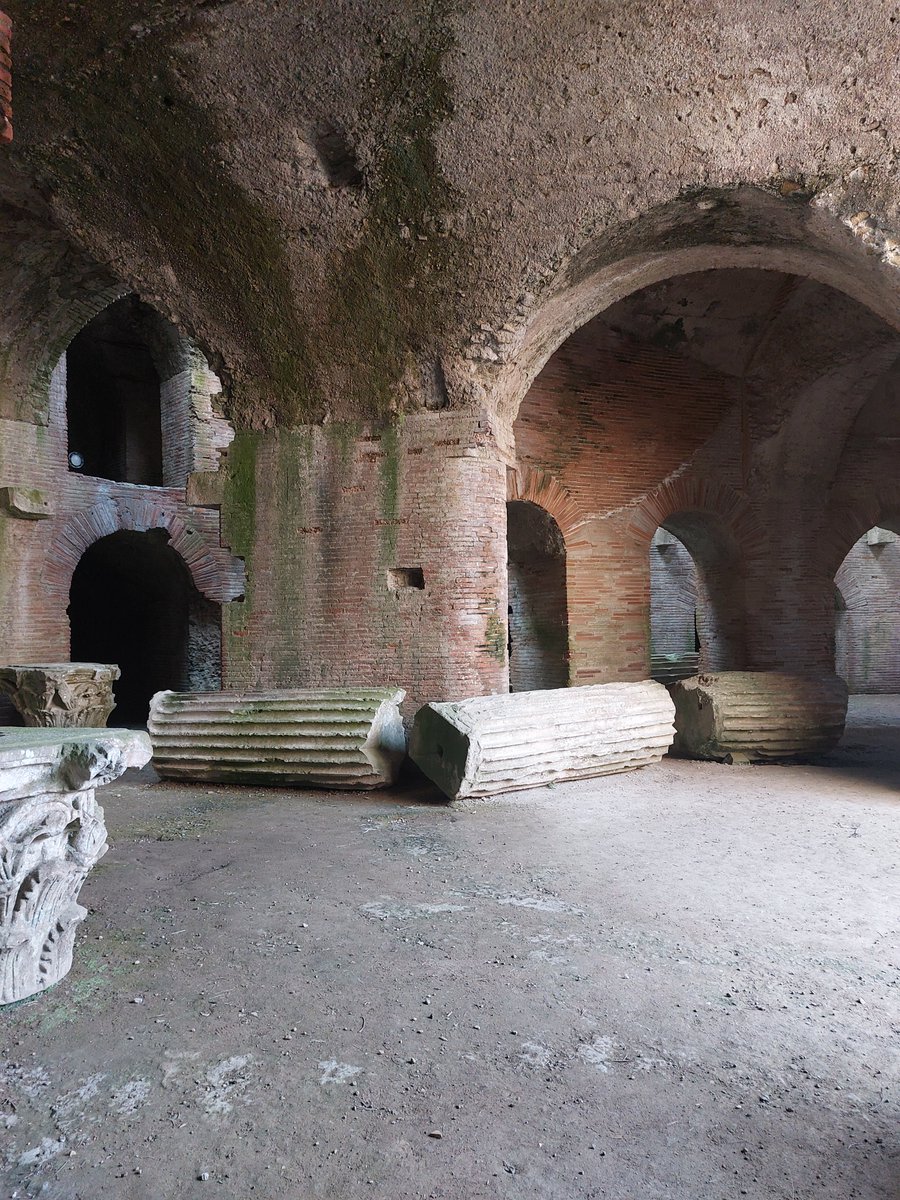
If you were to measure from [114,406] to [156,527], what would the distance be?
407 cm

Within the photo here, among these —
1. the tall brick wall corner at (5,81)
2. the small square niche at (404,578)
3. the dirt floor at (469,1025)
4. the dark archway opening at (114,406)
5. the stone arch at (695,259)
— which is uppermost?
the dark archway opening at (114,406)

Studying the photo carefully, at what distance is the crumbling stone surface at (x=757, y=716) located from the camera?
726cm

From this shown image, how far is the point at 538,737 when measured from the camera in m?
6.07

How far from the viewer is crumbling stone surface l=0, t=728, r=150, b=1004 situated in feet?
8.80

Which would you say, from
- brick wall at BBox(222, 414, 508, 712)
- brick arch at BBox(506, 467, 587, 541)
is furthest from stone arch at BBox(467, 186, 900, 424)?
brick arch at BBox(506, 467, 587, 541)

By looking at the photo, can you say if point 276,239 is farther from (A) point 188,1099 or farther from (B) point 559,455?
(A) point 188,1099

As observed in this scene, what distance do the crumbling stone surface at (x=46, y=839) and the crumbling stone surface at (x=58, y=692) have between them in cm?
633

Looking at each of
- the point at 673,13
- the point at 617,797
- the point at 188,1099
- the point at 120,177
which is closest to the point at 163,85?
the point at 120,177

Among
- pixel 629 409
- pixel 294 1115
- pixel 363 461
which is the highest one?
pixel 629 409

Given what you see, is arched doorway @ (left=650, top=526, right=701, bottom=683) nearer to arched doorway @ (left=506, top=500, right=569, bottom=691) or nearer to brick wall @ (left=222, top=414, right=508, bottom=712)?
arched doorway @ (left=506, top=500, right=569, bottom=691)

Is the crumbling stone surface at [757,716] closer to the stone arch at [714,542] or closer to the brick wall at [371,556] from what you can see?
the brick wall at [371,556]

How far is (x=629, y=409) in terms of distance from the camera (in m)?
10.2

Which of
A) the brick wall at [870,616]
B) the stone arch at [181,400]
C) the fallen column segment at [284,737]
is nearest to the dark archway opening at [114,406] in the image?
the stone arch at [181,400]

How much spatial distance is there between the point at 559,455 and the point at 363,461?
3.37 m
